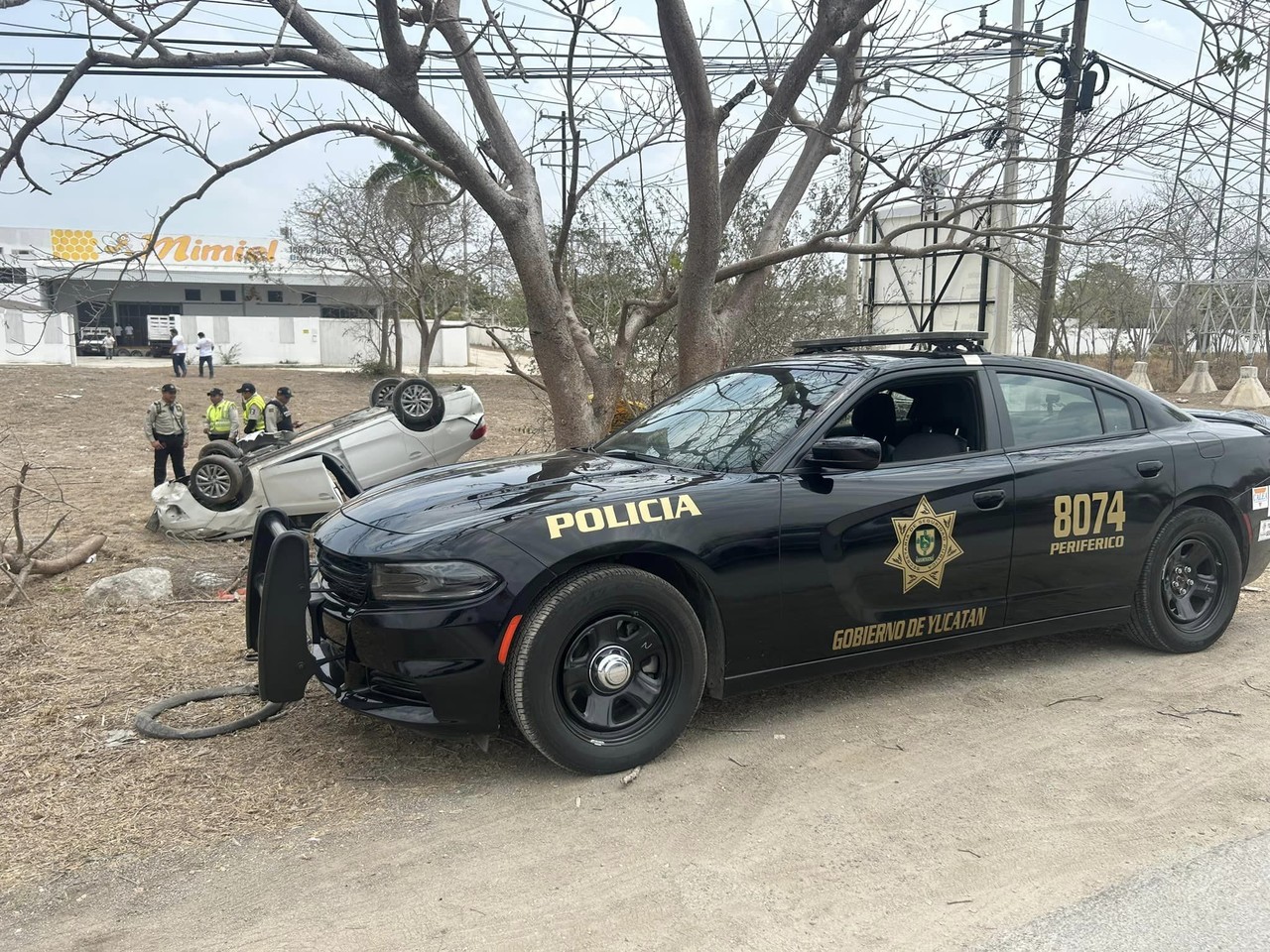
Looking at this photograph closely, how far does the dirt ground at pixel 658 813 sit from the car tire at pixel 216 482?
5009 millimetres

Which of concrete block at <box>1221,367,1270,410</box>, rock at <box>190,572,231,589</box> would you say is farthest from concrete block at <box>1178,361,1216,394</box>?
rock at <box>190,572,231,589</box>

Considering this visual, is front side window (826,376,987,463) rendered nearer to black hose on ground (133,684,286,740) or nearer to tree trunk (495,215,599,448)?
black hose on ground (133,684,286,740)

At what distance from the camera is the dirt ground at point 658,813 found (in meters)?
3.13

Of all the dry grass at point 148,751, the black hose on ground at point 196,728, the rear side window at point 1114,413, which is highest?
the rear side window at point 1114,413

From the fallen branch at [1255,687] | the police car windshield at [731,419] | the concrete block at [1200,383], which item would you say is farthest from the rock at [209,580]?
the concrete block at [1200,383]

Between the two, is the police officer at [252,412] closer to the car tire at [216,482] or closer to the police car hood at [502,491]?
the car tire at [216,482]

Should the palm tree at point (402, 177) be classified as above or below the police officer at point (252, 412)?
above

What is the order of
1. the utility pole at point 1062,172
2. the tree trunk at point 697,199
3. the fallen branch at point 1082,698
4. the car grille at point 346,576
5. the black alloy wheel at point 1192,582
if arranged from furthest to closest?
the utility pole at point 1062,172
the tree trunk at point 697,199
the black alloy wheel at point 1192,582
the fallen branch at point 1082,698
the car grille at point 346,576

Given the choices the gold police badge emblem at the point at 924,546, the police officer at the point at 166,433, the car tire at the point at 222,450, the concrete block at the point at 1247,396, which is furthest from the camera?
the concrete block at the point at 1247,396

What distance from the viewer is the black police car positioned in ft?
12.6

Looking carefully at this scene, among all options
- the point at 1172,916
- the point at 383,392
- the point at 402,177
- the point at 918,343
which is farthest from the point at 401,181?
the point at 1172,916

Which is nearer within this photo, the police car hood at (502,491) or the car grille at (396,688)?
the car grille at (396,688)

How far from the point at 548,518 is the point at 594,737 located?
873mm

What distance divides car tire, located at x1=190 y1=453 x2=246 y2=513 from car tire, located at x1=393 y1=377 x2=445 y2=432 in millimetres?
1922
